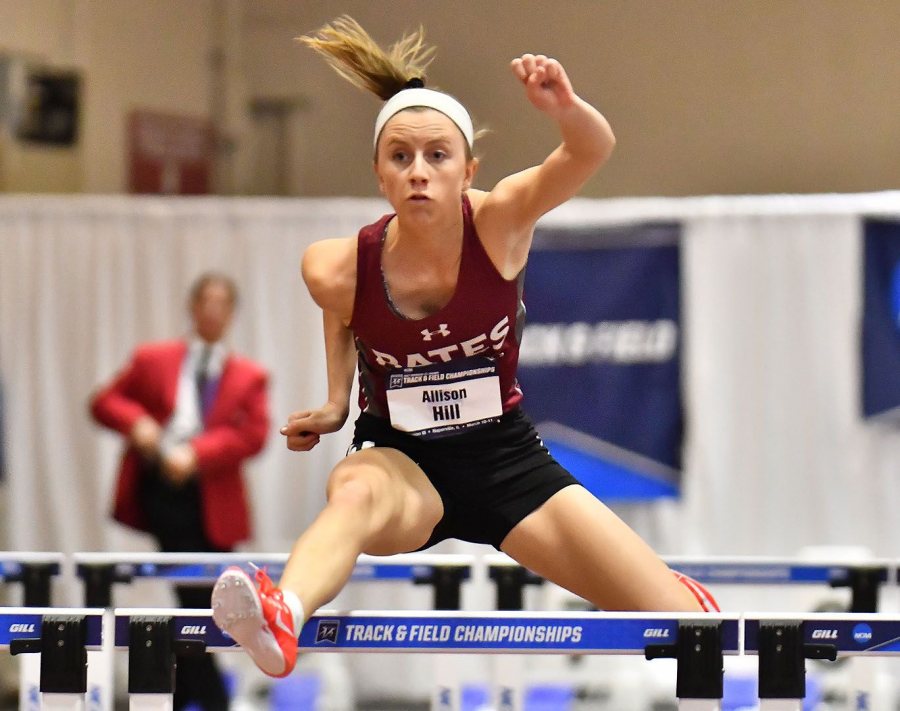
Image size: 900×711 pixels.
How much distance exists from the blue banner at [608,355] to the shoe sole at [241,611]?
345 cm

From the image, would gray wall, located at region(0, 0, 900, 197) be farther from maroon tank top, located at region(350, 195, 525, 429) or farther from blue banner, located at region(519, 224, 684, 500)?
maroon tank top, located at region(350, 195, 525, 429)

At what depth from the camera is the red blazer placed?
486 centimetres

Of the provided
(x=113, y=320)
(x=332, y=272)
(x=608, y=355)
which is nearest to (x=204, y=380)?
(x=113, y=320)

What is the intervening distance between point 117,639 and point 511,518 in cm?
82

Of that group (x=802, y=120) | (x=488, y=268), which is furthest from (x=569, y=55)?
(x=488, y=268)

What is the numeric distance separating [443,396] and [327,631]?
0.59 meters

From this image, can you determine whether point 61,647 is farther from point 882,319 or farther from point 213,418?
point 882,319

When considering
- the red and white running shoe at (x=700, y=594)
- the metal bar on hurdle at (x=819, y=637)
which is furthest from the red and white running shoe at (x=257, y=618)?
the red and white running shoe at (x=700, y=594)

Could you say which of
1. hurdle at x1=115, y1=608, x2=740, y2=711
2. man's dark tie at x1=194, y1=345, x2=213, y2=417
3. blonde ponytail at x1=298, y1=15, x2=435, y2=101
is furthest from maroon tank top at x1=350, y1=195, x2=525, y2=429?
man's dark tie at x1=194, y1=345, x2=213, y2=417

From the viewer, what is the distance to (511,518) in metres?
2.86

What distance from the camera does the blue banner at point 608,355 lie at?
5641mm

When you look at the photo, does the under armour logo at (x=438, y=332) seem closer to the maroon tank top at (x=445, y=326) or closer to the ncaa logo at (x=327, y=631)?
the maroon tank top at (x=445, y=326)

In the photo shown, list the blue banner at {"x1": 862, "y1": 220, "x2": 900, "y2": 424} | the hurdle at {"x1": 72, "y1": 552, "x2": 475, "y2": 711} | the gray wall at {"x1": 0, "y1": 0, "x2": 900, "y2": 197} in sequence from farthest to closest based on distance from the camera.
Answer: the gray wall at {"x1": 0, "y1": 0, "x2": 900, "y2": 197} → the blue banner at {"x1": 862, "y1": 220, "x2": 900, "y2": 424} → the hurdle at {"x1": 72, "y1": 552, "x2": 475, "y2": 711}

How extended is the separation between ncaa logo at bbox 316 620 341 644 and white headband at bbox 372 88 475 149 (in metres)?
0.98
